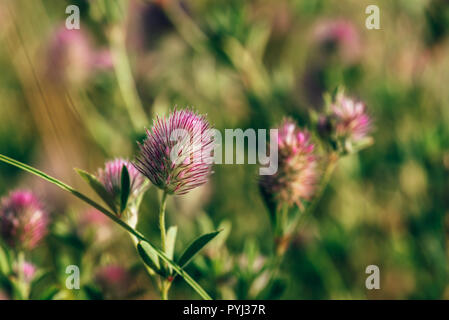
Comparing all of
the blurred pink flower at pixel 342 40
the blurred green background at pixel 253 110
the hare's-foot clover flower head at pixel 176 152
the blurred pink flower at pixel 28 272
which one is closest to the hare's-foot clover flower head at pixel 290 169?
the hare's-foot clover flower head at pixel 176 152

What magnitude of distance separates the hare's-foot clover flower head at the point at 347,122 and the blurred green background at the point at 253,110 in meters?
0.68

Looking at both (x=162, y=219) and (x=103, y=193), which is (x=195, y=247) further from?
(x=103, y=193)

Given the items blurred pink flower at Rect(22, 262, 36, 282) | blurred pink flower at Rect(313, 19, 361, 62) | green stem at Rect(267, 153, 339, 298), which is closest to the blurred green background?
blurred pink flower at Rect(313, 19, 361, 62)

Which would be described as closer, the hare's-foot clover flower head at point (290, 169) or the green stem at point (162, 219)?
the green stem at point (162, 219)

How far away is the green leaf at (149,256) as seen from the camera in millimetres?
1007

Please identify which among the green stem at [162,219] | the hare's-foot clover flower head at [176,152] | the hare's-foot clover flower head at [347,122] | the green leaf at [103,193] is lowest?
the green stem at [162,219]

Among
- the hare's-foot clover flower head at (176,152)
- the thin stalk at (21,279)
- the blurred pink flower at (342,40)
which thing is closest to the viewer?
the hare's-foot clover flower head at (176,152)

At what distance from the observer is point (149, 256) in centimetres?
103

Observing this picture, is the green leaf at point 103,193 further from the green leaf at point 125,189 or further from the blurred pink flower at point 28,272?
the blurred pink flower at point 28,272

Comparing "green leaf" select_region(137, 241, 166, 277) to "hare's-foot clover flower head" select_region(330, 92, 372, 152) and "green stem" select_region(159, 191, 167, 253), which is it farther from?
"hare's-foot clover flower head" select_region(330, 92, 372, 152)

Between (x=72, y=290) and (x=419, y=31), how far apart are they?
2.04 metres

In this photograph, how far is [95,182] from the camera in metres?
1.09
